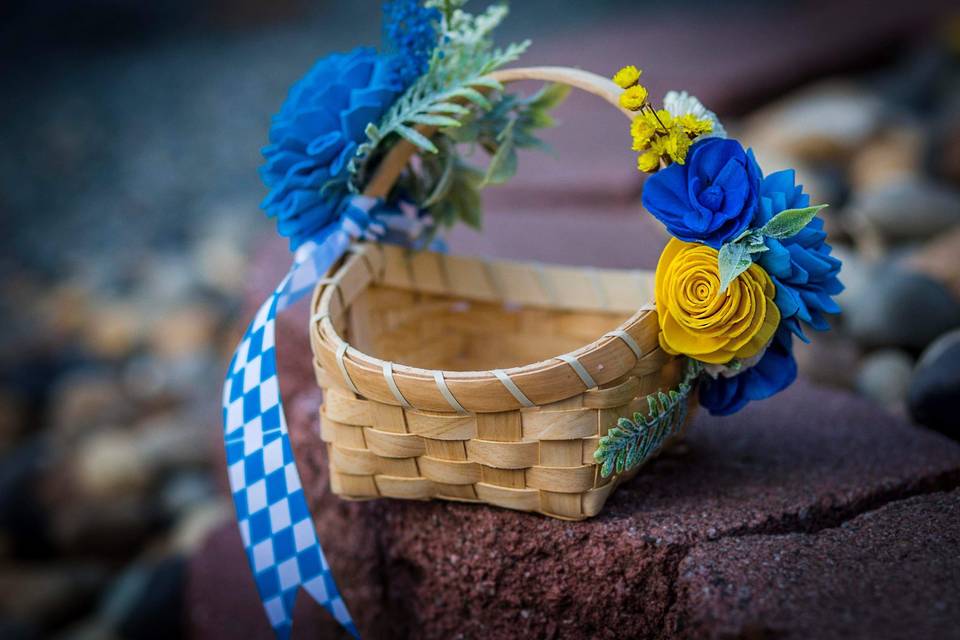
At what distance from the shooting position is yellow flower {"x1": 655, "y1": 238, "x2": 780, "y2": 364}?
3.29 feet

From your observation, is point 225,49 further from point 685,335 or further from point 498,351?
point 685,335

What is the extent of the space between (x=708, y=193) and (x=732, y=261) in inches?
3.3

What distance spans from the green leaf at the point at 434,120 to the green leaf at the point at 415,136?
0.02m

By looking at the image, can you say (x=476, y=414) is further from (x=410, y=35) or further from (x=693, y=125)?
(x=410, y=35)

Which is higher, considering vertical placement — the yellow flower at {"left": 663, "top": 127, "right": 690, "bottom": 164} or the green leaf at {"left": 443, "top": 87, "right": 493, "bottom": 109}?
the green leaf at {"left": 443, "top": 87, "right": 493, "bottom": 109}

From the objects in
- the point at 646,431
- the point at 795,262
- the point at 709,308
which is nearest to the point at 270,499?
the point at 646,431

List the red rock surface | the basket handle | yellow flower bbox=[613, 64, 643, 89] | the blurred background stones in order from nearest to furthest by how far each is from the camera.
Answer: the red rock surface
yellow flower bbox=[613, 64, 643, 89]
the basket handle
the blurred background stones

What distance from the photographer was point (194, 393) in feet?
9.49

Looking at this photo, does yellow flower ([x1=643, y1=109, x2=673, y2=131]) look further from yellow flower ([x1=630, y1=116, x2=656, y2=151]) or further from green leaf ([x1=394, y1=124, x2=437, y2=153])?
green leaf ([x1=394, y1=124, x2=437, y2=153])

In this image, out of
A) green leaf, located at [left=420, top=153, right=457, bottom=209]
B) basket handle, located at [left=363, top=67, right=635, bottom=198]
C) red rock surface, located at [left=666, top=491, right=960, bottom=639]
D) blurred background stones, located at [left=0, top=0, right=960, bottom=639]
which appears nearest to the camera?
red rock surface, located at [left=666, top=491, right=960, bottom=639]

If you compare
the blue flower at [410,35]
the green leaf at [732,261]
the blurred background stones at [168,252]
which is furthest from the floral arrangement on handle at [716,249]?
the blurred background stones at [168,252]

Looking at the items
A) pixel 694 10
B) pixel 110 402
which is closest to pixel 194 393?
pixel 110 402

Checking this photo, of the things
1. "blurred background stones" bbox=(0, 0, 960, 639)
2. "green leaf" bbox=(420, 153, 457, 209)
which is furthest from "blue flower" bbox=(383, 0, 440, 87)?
"blurred background stones" bbox=(0, 0, 960, 639)

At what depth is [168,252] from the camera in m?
3.98
